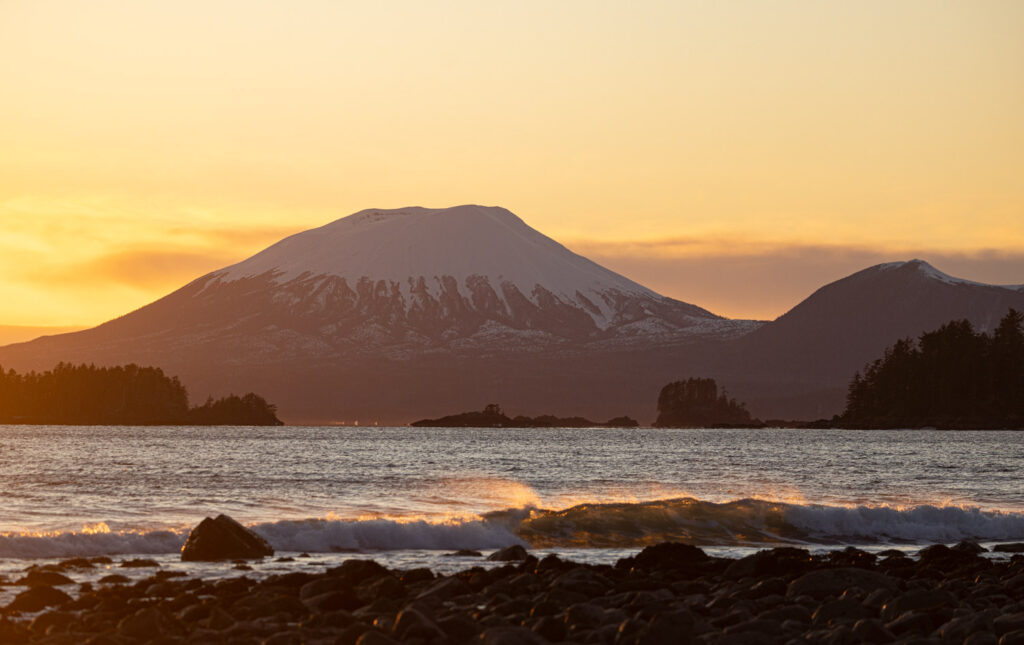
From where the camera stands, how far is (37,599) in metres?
22.6

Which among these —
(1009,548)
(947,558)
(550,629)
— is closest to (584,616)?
(550,629)

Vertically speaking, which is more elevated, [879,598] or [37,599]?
[37,599]

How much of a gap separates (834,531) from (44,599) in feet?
91.6

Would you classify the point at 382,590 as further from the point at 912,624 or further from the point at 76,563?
the point at 912,624

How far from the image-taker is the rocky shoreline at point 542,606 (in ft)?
62.1

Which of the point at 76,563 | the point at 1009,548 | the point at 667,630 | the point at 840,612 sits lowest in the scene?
the point at 1009,548

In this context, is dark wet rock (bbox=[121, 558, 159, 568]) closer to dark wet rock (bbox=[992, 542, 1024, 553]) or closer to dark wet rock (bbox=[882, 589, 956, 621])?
dark wet rock (bbox=[882, 589, 956, 621])

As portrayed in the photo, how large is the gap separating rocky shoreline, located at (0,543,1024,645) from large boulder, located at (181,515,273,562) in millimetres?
2525

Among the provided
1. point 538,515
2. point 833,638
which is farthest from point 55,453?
point 833,638

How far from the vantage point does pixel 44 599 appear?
22656 mm

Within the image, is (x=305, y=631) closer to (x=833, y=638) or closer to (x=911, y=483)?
(x=833, y=638)

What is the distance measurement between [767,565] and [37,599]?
1528 centimetres

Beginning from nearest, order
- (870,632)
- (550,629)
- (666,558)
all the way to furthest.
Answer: (870,632), (550,629), (666,558)

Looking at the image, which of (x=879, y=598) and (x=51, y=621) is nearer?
(x=51, y=621)
